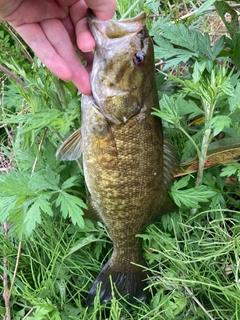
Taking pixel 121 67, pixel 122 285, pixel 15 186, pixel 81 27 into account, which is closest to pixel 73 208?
pixel 15 186

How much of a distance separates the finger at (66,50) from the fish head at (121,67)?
50 mm

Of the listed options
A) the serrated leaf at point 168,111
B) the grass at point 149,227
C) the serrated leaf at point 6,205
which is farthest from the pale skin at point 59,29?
the serrated leaf at point 6,205

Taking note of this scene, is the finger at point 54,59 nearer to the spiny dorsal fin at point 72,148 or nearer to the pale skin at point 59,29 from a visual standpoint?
the pale skin at point 59,29

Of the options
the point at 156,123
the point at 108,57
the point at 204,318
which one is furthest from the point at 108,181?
the point at 204,318

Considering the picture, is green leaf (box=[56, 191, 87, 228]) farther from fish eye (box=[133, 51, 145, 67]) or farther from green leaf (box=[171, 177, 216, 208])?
fish eye (box=[133, 51, 145, 67])

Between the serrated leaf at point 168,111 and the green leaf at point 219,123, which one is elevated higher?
the serrated leaf at point 168,111

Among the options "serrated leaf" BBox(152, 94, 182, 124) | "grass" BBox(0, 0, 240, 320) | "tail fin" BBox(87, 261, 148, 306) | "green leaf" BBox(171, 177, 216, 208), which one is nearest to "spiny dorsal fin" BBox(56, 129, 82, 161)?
"grass" BBox(0, 0, 240, 320)

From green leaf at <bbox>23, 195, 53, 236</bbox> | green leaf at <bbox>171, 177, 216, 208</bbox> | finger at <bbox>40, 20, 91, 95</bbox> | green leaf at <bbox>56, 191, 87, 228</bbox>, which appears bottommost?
green leaf at <bbox>171, 177, 216, 208</bbox>

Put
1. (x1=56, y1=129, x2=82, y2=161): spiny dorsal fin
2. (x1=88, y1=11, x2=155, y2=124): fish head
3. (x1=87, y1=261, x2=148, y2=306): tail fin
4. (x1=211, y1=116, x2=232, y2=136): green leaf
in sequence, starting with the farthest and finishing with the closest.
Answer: (x1=87, y1=261, x2=148, y2=306): tail fin, (x1=56, y1=129, x2=82, y2=161): spiny dorsal fin, (x1=88, y1=11, x2=155, y2=124): fish head, (x1=211, y1=116, x2=232, y2=136): green leaf

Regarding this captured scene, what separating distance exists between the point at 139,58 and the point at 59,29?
1.76ft

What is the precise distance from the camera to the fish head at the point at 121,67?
6.17 feet

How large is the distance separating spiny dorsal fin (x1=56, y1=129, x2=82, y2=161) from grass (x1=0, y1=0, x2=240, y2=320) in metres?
0.11

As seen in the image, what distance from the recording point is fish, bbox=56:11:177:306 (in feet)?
6.31

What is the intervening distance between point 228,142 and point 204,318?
1.04 metres
